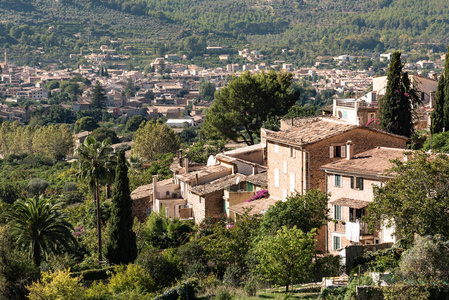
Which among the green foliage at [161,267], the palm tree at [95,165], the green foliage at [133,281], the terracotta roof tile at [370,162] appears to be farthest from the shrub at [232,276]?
the palm tree at [95,165]

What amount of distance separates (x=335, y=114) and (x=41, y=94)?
160 metres

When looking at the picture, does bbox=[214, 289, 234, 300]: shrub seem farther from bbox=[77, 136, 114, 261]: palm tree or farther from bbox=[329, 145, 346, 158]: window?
bbox=[77, 136, 114, 261]: palm tree

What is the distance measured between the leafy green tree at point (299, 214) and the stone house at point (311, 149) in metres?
1.48

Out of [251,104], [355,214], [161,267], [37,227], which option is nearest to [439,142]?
[355,214]

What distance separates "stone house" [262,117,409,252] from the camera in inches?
1074

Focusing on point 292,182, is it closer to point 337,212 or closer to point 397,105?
point 337,212

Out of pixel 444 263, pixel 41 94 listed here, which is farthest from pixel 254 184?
pixel 41 94

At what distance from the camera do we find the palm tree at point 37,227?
85.3ft

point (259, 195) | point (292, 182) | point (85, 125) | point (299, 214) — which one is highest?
point (292, 182)

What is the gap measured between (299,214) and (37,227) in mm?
9628

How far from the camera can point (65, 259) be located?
2766 cm

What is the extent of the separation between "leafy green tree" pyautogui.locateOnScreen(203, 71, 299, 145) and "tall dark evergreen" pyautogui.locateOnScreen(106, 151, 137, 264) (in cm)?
1873

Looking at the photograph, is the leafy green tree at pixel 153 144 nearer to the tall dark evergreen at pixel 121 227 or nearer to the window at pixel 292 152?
the tall dark evergreen at pixel 121 227

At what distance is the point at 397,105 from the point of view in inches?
1249
